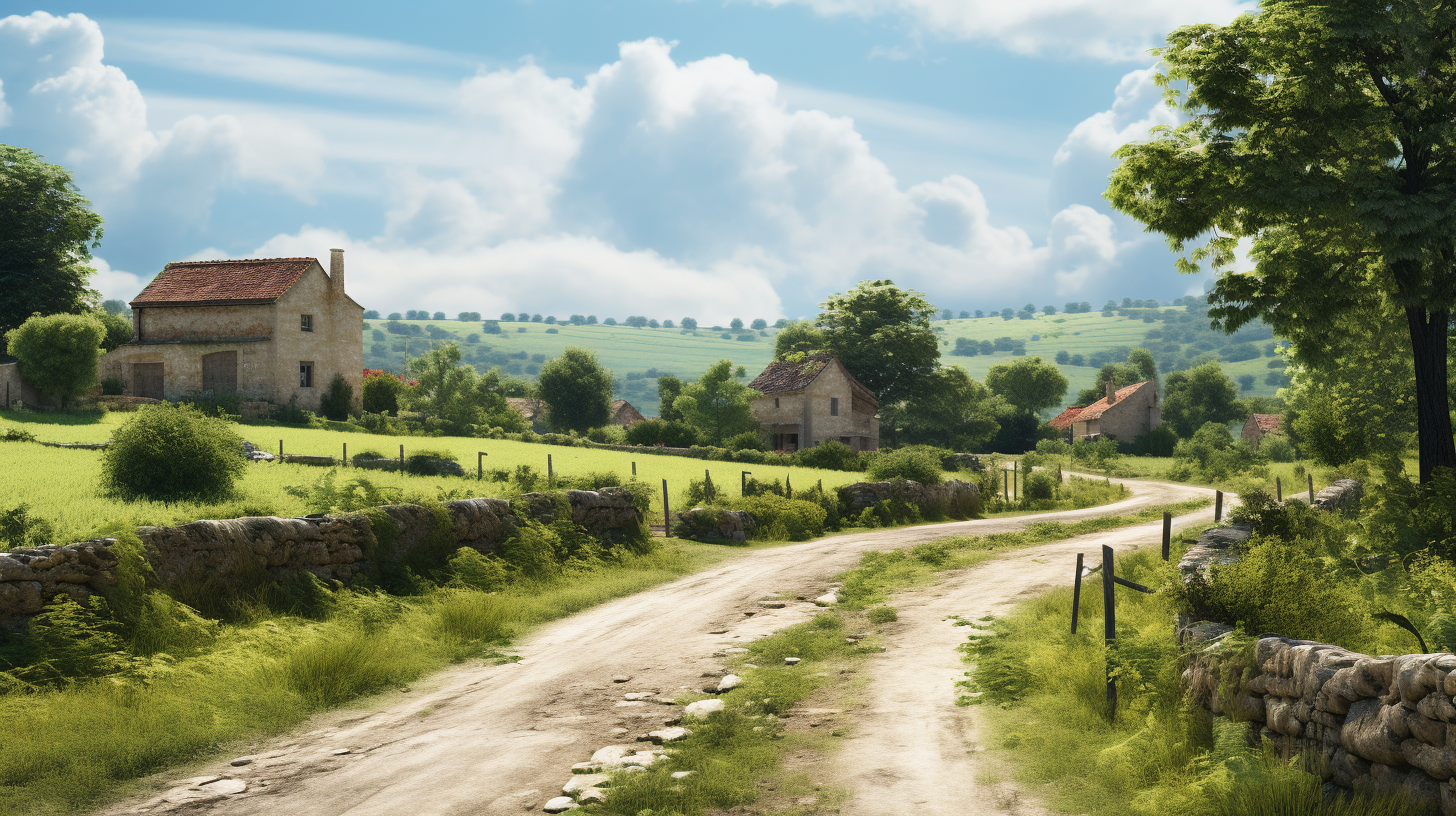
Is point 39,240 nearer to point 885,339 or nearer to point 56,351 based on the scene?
point 56,351

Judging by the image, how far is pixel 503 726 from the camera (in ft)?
27.3

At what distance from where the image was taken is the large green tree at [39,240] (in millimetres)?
43781

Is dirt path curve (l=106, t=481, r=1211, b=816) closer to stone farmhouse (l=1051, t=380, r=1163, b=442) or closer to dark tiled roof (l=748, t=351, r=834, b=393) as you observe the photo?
dark tiled roof (l=748, t=351, r=834, b=393)

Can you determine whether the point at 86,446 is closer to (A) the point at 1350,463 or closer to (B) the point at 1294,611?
(B) the point at 1294,611

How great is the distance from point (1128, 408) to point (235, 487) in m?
82.5

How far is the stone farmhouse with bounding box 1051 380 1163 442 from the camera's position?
3196 inches

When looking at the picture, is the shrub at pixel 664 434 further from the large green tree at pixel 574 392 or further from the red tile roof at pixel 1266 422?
the red tile roof at pixel 1266 422

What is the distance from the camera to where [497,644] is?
12.2 meters

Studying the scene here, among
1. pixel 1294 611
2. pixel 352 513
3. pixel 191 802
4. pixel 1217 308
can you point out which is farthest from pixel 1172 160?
pixel 191 802

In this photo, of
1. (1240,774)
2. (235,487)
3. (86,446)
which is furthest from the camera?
(86,446)

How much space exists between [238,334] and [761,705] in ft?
149

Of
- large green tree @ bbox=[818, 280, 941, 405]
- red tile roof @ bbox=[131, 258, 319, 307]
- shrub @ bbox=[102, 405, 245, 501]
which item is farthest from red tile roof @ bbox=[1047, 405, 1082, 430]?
shrub @ bbox=[102, 405, 245, 501]

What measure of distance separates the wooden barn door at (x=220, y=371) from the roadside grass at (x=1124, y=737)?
44.8 metres

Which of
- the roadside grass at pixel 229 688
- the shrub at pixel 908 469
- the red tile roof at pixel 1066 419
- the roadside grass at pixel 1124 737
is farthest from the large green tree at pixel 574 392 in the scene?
the roadside grass at pixel 1124 737
